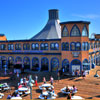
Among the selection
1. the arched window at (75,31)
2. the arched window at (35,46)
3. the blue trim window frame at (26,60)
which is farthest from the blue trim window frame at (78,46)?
the blue trim window frame at (26,60)

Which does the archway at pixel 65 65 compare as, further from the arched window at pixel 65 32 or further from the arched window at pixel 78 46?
the arched window at pixel 65 32

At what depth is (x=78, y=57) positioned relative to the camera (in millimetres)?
30500

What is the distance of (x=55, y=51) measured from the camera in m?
33.7

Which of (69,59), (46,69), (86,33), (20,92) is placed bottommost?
(20,92)

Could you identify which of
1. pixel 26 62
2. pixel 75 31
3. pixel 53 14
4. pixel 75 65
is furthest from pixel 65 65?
pixel 53 14

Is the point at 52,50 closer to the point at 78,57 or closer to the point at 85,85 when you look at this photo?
the point at 78,57

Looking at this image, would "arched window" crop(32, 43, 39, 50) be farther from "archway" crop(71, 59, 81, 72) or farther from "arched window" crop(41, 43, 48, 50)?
"archway" crop(71, 59, 81, 72)

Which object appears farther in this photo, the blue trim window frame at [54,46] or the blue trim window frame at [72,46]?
the blue trim window frame at [54,46]

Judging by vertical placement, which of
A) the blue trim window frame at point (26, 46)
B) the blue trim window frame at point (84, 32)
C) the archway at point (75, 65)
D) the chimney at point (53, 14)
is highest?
the chimney at point (53, 14)

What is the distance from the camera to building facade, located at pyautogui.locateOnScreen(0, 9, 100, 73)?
30.5 metres

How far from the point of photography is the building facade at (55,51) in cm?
3048

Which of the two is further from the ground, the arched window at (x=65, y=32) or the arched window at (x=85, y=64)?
the arched window at (x=65, y=32)

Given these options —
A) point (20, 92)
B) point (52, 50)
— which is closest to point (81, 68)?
point (52, 50)

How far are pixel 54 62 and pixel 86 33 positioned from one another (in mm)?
9070
